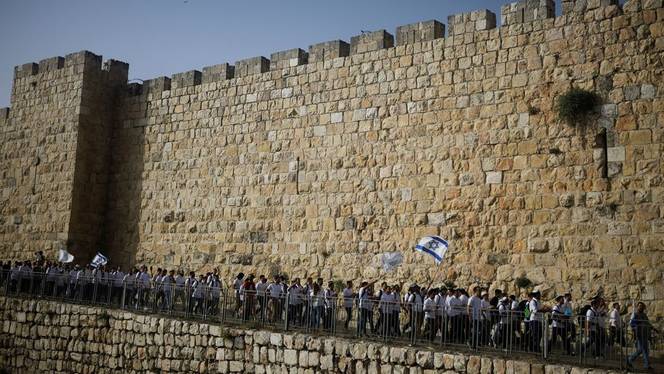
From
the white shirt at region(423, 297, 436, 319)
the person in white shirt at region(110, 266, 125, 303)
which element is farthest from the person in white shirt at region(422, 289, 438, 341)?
the person in white shirt at region(110, 266, 125, 303)

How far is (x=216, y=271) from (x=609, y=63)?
874 cm

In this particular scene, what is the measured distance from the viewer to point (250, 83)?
16625 mm

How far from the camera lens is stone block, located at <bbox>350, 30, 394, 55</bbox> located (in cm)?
1472

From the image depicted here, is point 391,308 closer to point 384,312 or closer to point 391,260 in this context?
point 384,312

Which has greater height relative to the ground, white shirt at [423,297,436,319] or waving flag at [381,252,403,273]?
waving flag at [381,252,403,273]

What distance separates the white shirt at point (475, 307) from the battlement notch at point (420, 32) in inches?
219

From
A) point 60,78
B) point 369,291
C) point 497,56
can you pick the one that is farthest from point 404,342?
point 60,78

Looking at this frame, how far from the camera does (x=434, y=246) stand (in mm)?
12312

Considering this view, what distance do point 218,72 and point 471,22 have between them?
639cm

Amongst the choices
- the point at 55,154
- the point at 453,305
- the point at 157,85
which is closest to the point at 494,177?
the point at 453,305

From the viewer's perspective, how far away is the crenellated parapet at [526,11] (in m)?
12.7

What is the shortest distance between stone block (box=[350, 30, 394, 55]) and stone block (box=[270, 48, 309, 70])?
126 cm

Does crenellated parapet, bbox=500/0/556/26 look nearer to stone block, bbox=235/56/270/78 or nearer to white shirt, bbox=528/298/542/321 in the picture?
white shirt, bbox=528/298/542/321

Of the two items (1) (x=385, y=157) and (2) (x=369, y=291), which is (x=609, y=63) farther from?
(2) (x=369, y=291)
